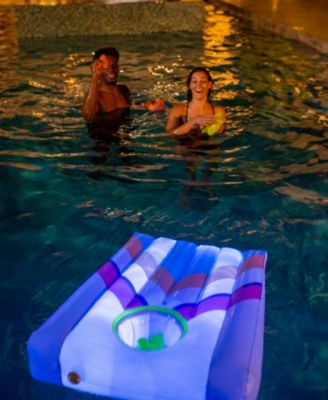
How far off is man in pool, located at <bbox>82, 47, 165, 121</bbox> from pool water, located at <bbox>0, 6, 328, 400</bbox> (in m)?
0.23

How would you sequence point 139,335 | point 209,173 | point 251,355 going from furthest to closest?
point 209,173 → point 139,335 → point 251,355

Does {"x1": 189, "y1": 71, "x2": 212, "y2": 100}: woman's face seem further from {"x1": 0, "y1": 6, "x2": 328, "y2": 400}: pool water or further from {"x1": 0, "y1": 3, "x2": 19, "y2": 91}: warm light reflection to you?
{"x1": 0, "y1": 3, "x2": 19, "y2": 91}: warm light reflection

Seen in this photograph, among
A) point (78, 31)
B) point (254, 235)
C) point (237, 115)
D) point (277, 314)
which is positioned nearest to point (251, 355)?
point (277, 314)

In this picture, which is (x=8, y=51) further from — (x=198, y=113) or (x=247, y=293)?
(x=247, y=293)

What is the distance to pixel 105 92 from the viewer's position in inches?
237

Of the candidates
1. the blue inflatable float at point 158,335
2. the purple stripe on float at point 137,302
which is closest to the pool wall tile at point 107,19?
the blue inflatable float at point 158,335

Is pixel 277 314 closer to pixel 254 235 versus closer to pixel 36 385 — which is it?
pixel 254 235

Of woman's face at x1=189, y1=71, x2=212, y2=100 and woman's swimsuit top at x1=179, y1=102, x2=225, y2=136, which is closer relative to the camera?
woman's face at x1=189, y1=71, x2=212, y2=100

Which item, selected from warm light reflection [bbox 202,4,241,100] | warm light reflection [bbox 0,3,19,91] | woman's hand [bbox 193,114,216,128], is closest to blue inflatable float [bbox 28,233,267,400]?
woman's hand [bbox 193,114,216,128]

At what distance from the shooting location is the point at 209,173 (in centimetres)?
482

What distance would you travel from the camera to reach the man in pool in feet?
17.7

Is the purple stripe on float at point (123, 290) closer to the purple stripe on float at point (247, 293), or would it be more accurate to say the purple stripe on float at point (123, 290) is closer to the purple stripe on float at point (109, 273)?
the purple stripe on float at point (109, 273)

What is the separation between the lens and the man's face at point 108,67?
5.56 m

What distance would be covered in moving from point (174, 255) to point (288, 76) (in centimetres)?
654
